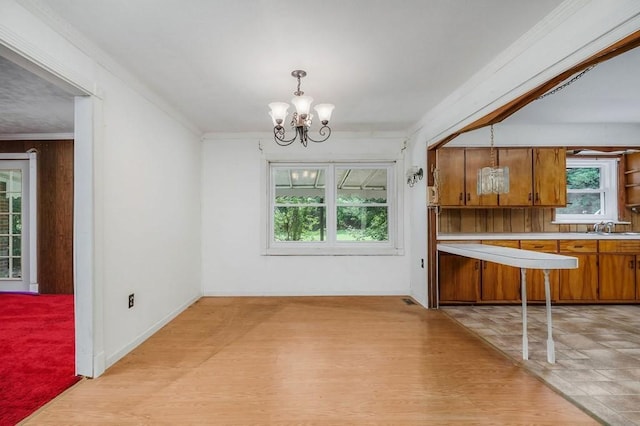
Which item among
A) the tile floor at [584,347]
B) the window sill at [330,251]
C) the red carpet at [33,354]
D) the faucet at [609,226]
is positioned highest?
the faucet at [609,226]

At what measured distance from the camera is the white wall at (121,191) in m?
2.04

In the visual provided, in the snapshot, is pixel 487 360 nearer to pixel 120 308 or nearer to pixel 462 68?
pixel 462 68

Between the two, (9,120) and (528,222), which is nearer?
(9,120)

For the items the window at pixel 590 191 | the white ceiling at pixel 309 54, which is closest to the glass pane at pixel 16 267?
the white ceiling at pixel 309 54

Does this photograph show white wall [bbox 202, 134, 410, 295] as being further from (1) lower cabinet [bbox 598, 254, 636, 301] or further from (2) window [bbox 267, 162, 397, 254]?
(1) lower cabinet [bbox 598, 254, 636, 301]

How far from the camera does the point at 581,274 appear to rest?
13.9ft

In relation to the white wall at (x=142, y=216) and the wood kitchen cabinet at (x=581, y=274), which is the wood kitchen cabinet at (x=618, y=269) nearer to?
the wood kitchen cabinet at (x=581, y=274)

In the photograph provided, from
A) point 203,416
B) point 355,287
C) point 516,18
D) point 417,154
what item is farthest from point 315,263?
point 516,18

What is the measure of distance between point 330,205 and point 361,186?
22.2 inches

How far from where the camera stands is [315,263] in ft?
15.8

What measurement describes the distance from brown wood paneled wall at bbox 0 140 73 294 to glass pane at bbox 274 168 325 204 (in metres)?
3.13

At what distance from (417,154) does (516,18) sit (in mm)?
2499

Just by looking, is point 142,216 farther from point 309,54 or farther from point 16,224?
→ point 16,224

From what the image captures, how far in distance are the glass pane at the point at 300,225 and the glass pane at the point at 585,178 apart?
12.5 ft
